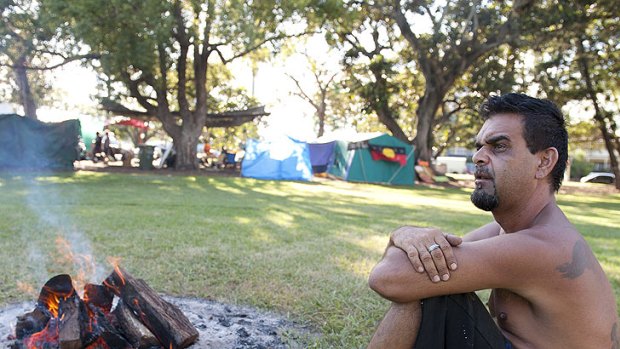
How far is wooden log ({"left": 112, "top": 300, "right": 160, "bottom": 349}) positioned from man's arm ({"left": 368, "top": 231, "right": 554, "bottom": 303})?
1612 mm

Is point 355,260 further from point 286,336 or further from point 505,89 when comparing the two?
point 505,89

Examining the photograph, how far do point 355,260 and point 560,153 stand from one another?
3.69 m

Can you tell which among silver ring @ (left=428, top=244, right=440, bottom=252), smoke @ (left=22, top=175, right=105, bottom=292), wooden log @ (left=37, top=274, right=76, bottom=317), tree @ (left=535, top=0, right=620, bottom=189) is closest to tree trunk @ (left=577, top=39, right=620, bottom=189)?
tree @ (left=535, top=0, right=620, bottom=189)

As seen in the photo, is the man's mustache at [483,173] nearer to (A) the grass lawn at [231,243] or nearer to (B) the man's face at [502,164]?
(B) the man's face at [502,164]

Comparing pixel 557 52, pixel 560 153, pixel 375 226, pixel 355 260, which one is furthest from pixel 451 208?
pixel 557 52

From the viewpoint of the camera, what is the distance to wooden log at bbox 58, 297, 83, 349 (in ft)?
Result: 8.13

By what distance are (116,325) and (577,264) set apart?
2511mm

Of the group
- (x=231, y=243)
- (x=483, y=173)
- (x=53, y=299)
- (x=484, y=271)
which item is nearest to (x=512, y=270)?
(x=484, y=271)

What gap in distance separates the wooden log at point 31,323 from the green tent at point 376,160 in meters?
17.6

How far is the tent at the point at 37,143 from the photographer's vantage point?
1451cm

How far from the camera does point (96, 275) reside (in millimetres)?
4391

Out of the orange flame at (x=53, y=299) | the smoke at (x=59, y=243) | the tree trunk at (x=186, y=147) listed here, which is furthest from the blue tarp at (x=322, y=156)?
the orange flame at (x=53, y=299)

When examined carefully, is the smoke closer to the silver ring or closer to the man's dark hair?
the silver ring

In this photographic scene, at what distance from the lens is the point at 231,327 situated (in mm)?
3354
